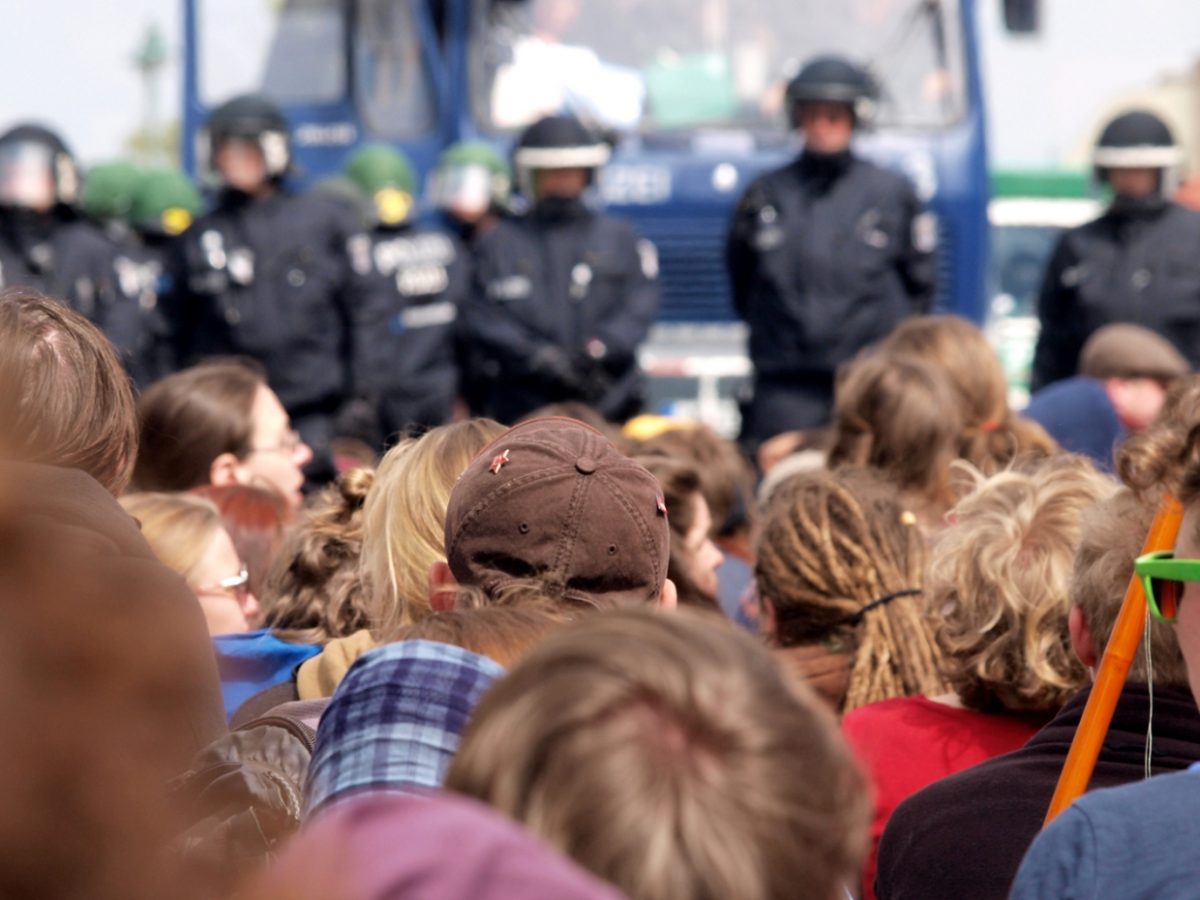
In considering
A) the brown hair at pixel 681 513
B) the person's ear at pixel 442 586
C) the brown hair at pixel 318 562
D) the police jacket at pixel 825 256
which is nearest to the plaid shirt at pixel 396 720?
the person's ear at pixel 442 586

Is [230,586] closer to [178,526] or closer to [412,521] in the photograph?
[178,526]

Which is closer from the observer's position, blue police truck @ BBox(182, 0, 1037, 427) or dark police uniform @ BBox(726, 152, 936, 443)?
dark police uniform @ BBox(726, 152, 936, 443)

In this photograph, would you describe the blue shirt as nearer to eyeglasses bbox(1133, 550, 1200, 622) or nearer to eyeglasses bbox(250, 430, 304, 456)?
eyeglasses bbox(250, 430, 304, 456)

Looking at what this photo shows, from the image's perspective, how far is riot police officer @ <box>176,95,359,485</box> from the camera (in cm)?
858

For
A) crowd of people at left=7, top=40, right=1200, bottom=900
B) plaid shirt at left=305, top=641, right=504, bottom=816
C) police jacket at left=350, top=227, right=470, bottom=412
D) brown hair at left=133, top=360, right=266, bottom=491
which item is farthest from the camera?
police jacket at left=350, top=227, right=470, bottom=412

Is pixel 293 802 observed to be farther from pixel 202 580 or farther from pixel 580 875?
pixel 202 580

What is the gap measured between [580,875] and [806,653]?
2.56 m

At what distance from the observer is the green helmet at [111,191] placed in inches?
485

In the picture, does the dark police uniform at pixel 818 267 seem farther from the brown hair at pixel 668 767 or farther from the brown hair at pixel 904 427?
the brown hair at pixel 668 767

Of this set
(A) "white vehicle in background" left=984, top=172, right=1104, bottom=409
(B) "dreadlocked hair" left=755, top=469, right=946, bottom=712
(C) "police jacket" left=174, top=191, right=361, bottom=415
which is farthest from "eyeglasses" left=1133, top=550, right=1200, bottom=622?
(A) "white vehicle in background" left=984, top=172, right=1104, bottom=409

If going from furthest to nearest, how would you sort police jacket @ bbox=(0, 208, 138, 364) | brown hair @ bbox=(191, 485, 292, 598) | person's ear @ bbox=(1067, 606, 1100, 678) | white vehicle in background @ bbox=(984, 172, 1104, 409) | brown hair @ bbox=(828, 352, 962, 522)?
1. white vehicle in background @ bbox=(984, 172, 1104, 409)
2. police jacket @ bbox=(0, 208, 138, 364)
3. brown hair @ bbox=(828, 352, 962, 522)
4. brown hair @ bbox=(191, 485, 292, 598)
5. person's ear @ bbox=(1067, 606, 1100, 678)

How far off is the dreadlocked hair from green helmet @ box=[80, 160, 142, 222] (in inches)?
364

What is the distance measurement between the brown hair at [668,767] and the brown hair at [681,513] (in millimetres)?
2701

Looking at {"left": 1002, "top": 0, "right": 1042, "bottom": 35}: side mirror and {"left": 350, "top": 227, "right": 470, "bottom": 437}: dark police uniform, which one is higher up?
{"left": 1002, "top": 0, "right": 1042, "bottom": 35}: side mirror
